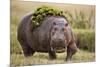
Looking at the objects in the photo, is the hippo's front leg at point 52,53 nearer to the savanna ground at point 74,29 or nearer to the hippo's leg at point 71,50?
the savanna ground at point 74,29

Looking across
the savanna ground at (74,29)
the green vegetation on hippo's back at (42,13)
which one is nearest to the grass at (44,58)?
the savanna ground at (74,29)

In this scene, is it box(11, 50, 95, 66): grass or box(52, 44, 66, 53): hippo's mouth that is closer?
box(11, 50, 95, 66): grass

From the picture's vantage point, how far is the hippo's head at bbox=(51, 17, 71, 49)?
2592 millimetres

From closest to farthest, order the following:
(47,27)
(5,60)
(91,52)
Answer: (5,60), (47,27), (91,52)

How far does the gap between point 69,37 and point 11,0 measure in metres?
0.84

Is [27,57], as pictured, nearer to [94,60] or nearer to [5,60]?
[5,60]

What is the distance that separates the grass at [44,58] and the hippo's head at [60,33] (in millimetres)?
136

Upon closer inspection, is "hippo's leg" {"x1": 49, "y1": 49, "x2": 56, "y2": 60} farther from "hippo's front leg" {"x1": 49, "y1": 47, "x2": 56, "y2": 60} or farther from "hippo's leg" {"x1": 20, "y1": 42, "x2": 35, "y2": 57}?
"hippo's leg" {"x1": 20, "y1": 42, "x2": 35, "y2": 57}

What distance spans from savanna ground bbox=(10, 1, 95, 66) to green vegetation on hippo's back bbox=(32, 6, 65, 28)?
5 cm

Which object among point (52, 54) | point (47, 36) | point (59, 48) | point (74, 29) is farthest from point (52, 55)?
point (74, 29)

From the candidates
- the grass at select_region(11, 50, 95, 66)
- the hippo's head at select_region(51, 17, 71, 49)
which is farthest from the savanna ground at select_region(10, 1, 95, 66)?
the hippo's head at select_region(51, 17, 71, 49)

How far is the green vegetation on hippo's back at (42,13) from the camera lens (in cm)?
254
